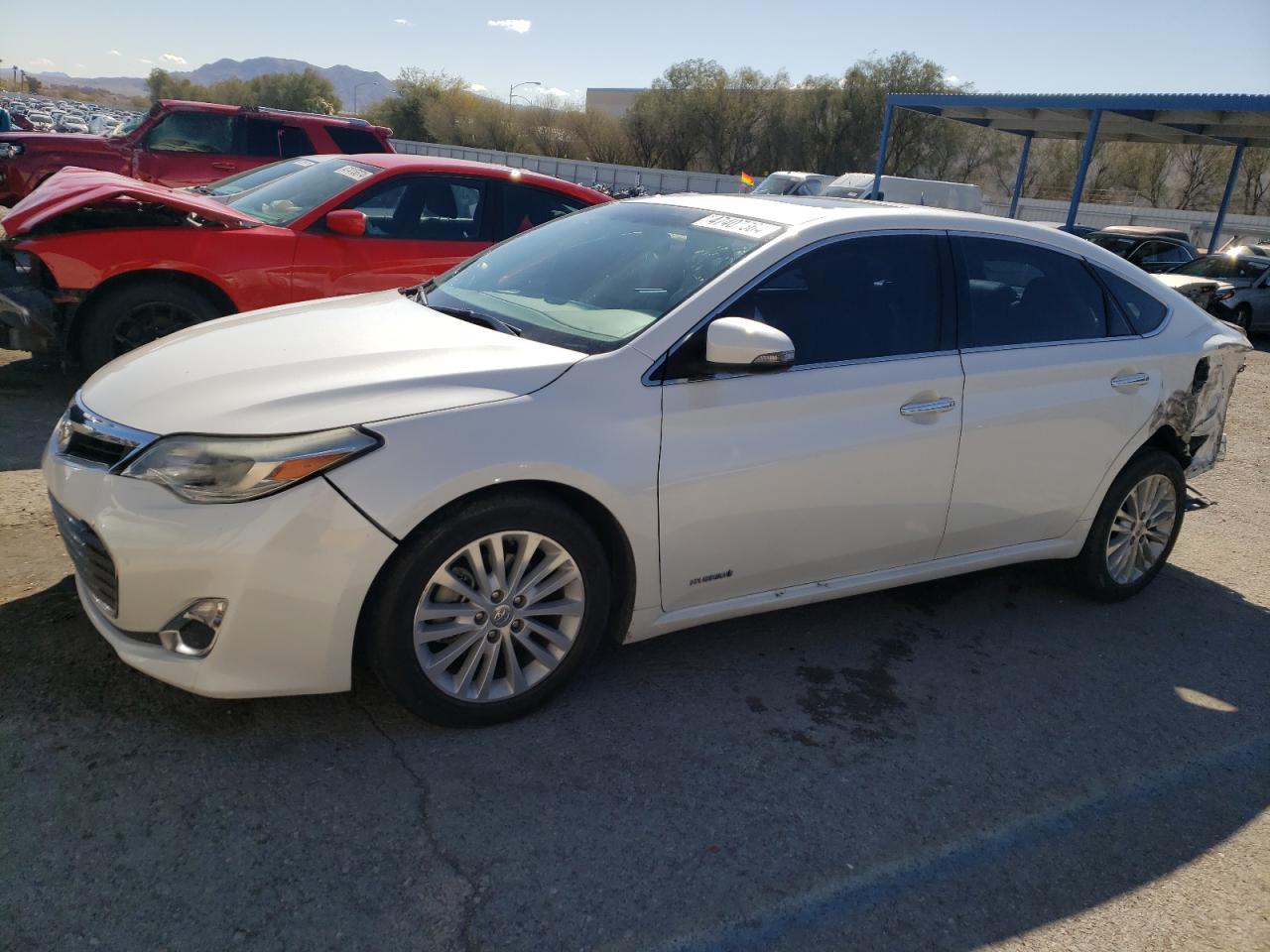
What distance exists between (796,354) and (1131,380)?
5.96 ft

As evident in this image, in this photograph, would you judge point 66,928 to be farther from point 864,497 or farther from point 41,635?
point 864,497

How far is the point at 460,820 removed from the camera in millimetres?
2623

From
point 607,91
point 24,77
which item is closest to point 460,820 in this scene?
point 607,91

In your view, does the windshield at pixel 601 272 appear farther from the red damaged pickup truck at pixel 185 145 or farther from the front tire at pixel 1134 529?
the red damaged pickup truck at pixel 185 145

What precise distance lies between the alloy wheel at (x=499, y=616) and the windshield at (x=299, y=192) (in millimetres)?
4184

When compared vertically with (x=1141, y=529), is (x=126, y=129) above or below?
above

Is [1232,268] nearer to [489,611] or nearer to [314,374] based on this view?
[489,611]

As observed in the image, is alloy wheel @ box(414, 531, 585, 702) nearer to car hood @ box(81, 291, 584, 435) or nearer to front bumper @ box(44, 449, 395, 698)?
front bumper @ box(44, 449, 395, 698)

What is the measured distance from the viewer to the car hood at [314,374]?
2.75m

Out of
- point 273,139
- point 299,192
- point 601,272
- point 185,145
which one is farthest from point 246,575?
point 185,145

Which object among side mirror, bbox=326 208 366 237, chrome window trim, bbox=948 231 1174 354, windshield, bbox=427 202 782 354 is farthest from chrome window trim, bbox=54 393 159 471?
side mirror, bbox=326 208 366 237

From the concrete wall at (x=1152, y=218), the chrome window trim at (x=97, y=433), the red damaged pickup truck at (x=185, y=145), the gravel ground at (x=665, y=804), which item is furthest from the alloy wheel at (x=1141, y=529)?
the concrete wall at (x=1152, y=218)

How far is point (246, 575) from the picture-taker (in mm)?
2576

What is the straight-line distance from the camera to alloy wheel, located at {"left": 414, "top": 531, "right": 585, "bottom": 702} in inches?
112
